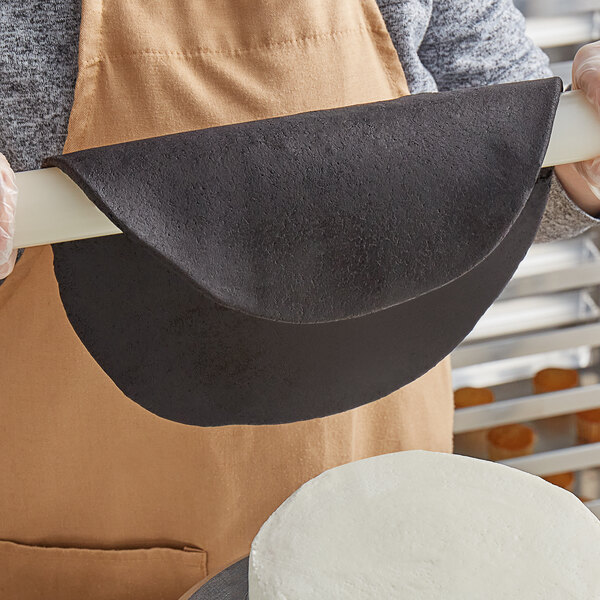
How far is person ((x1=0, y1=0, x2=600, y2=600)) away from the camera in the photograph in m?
0.66

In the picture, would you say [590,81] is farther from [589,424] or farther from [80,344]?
[589,424]

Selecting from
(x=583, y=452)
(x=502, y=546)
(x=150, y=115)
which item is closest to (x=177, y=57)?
(x=150, y=115)

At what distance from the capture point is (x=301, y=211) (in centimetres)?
45

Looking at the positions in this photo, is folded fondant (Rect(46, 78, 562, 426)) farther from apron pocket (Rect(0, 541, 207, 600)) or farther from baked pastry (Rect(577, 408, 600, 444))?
baked pastry (Rect(577, 408, 600, 444))

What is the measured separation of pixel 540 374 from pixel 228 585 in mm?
1171

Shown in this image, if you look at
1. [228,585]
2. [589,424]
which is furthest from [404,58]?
[589,424]

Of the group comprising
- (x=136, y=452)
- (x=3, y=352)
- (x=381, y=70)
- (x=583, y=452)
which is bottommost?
(x=583, y=452)

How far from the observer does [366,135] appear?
1.53ft

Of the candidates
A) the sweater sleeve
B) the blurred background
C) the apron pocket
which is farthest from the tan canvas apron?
the blurred background

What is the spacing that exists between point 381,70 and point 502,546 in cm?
47

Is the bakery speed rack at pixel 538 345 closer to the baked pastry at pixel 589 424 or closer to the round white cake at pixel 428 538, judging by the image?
the baked pastry at pixel 589 424

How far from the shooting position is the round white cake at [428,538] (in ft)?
1.66

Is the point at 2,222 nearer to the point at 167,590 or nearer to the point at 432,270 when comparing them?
the point at 432,270

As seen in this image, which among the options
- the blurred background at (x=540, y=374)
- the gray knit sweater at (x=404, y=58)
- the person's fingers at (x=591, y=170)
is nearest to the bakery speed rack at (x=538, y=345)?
the blurred background at (x=540, y=374)
